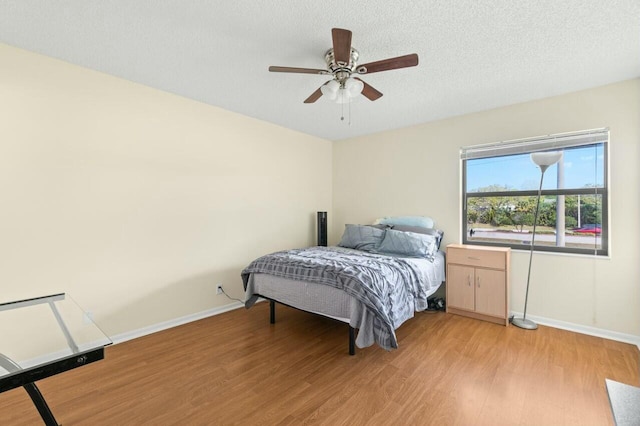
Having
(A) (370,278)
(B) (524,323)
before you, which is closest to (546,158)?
(B) (524,323)

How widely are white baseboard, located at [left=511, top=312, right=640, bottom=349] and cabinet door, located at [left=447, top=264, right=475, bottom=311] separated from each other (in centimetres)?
59

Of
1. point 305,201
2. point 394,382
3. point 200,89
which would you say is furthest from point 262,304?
point 200,89

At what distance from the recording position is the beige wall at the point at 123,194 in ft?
7.30

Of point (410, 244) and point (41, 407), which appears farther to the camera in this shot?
point (410, 244)

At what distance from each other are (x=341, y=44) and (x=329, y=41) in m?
0.38

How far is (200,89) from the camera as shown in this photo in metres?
2.92

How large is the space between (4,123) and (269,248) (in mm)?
2802

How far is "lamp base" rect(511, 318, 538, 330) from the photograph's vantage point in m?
2.94

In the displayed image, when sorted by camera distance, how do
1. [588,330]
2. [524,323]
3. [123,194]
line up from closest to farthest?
[123,194] → [588,330] → [524,323]

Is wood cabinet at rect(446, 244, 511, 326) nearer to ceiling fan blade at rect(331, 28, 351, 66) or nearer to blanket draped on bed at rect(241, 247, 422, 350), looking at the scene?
blanket draped on bed at rect(241, 247, 422, 350)

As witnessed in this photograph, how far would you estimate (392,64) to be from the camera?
1926mm

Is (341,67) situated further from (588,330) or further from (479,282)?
(588,330)

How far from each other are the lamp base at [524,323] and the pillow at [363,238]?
5.54 ft

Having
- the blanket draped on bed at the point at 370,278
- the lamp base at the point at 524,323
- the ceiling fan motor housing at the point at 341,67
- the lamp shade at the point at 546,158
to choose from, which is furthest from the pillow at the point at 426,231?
the ceiling fan motor housing at the point at 341,67
